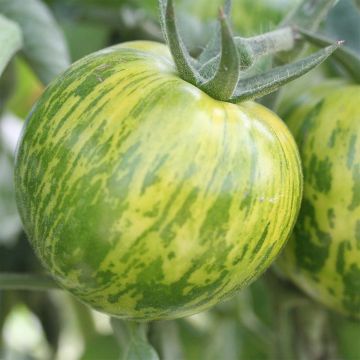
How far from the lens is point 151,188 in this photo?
1.83 ft

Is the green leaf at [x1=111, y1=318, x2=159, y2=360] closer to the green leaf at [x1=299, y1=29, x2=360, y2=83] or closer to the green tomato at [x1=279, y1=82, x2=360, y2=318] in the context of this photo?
the green tomato at [x1=279, y1=82, x2=360, y2=318]

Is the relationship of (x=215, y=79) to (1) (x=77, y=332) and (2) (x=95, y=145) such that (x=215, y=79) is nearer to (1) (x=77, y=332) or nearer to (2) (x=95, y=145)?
(2) (x=95, y=145)

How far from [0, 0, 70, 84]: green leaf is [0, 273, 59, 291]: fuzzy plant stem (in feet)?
0.70

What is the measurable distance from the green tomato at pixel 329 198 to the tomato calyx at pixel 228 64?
0.11m

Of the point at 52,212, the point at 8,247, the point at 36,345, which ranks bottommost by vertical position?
the point at 36,345

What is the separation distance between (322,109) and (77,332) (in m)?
0.73

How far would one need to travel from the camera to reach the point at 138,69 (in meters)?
0.61

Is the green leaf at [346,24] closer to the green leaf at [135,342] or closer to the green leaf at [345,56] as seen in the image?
the green leaf at [345,56]

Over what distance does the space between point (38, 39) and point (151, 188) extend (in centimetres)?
35

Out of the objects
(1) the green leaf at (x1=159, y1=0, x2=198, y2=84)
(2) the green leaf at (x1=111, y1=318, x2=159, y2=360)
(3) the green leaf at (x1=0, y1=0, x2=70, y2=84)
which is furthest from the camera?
(3) the green leaf at (x1=0, y1=0, x2=70, y2=84)

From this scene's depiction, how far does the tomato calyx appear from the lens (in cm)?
56

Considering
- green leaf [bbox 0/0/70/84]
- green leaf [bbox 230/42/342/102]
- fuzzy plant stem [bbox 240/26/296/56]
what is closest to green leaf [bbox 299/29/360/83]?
fuzzy plant stem [bbox 240/26/296/56]

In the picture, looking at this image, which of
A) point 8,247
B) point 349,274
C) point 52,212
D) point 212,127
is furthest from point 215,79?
point 8,247

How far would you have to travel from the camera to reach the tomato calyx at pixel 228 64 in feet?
1.82
